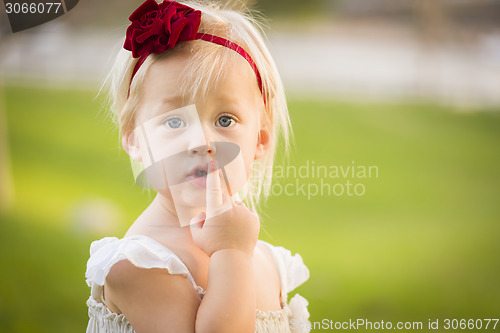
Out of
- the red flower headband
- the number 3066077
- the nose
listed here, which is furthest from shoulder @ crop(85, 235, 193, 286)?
the number 3066077

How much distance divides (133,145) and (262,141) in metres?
0.19

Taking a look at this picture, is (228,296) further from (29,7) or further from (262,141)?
(29,7)

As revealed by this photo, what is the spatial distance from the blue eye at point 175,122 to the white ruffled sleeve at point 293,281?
0.26m

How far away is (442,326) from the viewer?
113 cm

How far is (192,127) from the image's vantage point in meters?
0.74

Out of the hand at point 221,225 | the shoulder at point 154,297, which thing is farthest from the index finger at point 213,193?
the shoulder at point 154,297

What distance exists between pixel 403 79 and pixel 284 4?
31 centimetres

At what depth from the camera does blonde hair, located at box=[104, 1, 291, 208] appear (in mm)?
727

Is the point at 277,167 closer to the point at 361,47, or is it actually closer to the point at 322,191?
the point at 322,191

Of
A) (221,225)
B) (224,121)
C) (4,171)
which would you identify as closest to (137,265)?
(221,225)

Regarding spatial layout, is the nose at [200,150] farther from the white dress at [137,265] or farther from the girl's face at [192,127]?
the white dress at [137,265]

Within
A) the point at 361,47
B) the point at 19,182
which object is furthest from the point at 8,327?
the point at 361,47

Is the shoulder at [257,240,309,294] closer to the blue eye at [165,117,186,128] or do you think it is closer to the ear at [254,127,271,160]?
the ear at [254,127,271,160]

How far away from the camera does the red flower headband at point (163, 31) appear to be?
72cm
